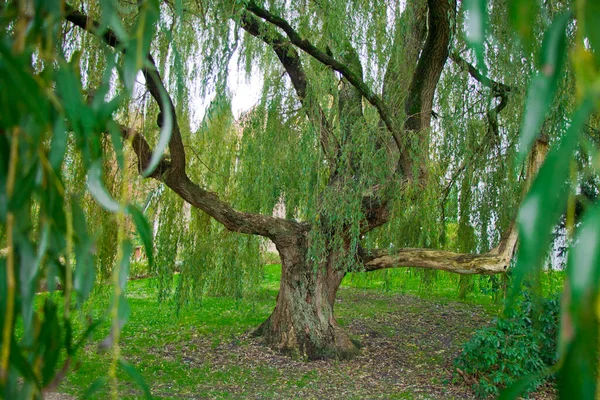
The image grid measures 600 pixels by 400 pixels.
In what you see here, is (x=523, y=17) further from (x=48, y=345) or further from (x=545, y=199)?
(x=48, y=345)

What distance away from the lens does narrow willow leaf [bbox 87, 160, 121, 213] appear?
2.19ft

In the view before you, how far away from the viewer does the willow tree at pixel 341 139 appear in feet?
14.9

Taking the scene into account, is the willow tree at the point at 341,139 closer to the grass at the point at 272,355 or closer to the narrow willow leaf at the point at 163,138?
the grass at the point at 272,355

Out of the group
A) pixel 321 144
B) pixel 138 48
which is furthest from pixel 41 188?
pixel 321 144

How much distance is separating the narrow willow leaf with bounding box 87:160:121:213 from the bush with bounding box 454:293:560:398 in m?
4.18

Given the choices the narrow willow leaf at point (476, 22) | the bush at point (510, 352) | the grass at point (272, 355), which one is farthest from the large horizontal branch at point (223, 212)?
the narrow willow leaf at point (476, 22)

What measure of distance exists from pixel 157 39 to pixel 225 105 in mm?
1060

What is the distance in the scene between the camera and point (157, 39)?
15.5 ft

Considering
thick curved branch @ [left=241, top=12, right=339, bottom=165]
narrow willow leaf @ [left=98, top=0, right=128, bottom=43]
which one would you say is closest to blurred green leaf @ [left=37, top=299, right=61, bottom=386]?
narrow willow leaf @ [left=98, top=0, right=128, bottom=43]

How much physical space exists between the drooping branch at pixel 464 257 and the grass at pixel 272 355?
25.7 inches

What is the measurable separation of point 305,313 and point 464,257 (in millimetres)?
1568

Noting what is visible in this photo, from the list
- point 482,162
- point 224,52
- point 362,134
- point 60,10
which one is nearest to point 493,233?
point 482,162

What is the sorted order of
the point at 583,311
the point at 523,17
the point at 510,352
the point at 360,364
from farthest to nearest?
the point at 360,364, the point at 510,352, the point at 523,17, the point at 583,311

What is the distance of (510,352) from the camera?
450 centimetres
